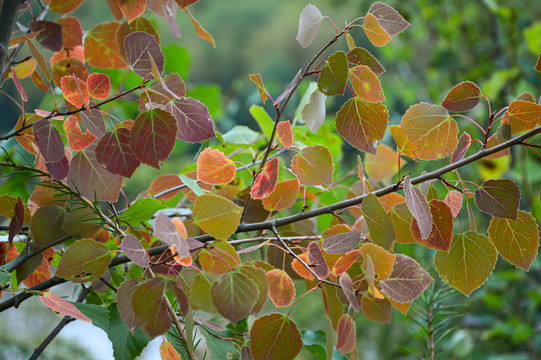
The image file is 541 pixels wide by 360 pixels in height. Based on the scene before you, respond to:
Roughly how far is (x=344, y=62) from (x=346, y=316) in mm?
95

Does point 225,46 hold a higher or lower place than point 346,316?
lower

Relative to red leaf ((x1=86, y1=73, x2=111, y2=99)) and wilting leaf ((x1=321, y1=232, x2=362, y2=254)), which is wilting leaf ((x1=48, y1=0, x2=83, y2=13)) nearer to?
red leaf ((x1=86, y1=73, x2=111, y2=99))

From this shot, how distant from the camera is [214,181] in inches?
8.0

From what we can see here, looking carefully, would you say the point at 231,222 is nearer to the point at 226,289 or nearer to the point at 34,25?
the point at 226,289

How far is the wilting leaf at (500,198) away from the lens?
0.60 ft

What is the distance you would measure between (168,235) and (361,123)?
0.31 feet

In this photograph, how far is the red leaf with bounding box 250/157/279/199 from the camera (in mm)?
196

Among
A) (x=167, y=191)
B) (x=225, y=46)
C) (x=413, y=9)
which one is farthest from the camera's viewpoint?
(x=225, y=46)

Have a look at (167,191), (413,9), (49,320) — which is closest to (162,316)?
(167,191)

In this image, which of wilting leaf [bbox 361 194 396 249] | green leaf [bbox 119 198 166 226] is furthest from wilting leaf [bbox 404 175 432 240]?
green leaf [bbox 119 198 166 226]

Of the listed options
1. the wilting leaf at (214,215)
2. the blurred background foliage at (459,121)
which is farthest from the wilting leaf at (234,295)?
the blurred background foliage at (459,121)

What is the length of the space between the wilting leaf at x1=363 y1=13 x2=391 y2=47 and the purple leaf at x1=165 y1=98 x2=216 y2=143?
71 millimetres

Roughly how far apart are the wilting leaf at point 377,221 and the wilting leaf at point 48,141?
12cm

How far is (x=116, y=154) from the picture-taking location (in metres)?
0.19
